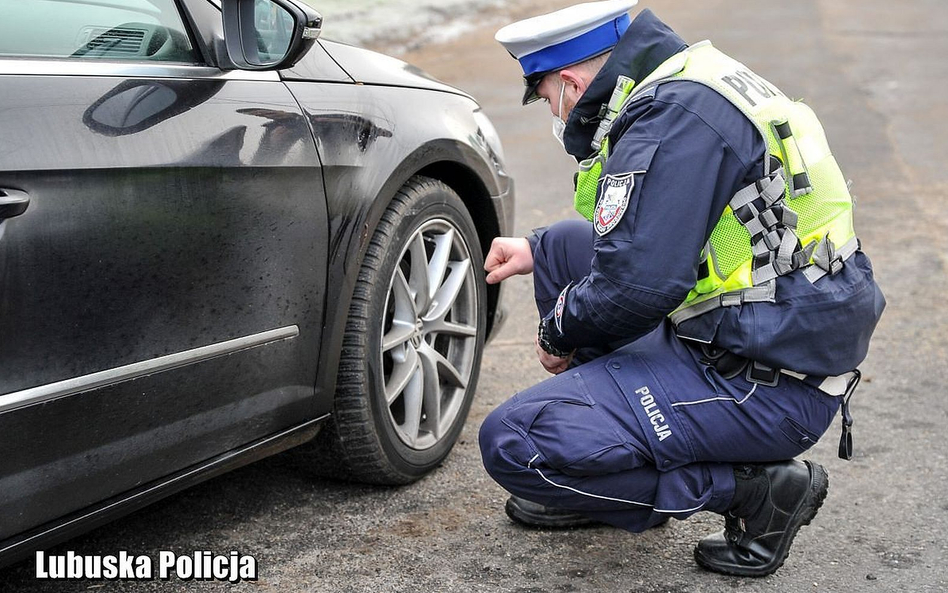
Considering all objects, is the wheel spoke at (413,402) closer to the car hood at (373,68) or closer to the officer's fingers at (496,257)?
the officer's fingers at (496,257)

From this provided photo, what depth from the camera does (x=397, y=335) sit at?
2928 millimetres

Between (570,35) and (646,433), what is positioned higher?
(570,35)

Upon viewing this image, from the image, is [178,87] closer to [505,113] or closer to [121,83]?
[121,83]

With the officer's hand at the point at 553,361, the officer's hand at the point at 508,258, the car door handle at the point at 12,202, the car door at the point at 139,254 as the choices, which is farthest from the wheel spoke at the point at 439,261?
the car door handle at the point at 12,202

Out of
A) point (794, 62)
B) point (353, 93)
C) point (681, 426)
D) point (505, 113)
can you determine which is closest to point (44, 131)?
point (353, 93)

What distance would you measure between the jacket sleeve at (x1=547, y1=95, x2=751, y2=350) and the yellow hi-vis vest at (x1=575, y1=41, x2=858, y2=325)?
0.20ft

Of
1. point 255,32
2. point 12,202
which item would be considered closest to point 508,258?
point 255,32

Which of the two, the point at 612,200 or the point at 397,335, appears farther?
the point at 397,335

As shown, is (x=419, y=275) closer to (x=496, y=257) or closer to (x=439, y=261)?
(x=439, y=261)

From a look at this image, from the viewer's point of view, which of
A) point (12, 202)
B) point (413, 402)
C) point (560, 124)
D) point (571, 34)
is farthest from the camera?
point (413, 402)

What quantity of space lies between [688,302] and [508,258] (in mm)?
548

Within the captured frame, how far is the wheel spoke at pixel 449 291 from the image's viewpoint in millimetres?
3090

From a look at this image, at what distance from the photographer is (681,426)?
8.13 feet

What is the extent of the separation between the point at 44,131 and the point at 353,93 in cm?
94
